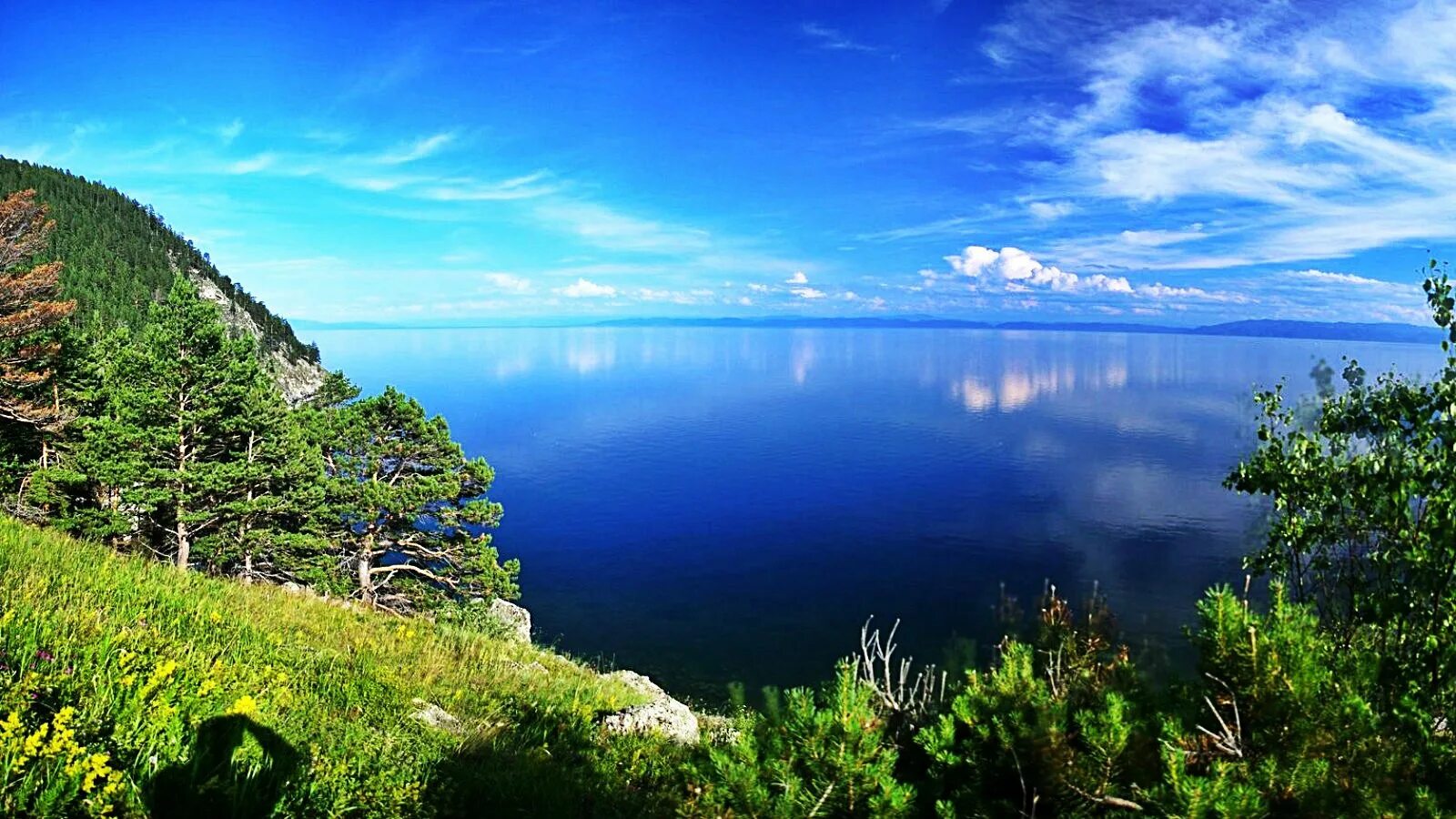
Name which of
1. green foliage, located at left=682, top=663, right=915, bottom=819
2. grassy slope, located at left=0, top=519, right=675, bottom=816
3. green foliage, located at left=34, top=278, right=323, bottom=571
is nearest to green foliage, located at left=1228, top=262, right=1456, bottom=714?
green foliage, located at left=682, top=663, right=915, bottom=819

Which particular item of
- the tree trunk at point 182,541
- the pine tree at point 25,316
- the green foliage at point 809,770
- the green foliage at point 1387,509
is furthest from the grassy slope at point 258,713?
the pine tree at point 25,316

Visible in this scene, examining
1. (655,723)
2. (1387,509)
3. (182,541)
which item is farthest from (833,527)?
(1387,509)

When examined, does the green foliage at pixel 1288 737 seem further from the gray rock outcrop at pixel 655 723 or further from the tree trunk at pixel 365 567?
the tree trunk at pixel 365 567

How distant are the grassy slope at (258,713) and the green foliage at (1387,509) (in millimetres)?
6829

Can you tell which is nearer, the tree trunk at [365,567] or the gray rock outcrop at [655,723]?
the gray rock outcrop at [655,723]

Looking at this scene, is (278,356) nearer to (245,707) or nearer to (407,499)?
(407,499)

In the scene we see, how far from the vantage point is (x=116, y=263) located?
166375mm

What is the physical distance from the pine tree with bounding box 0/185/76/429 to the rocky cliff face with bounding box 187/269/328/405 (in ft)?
497

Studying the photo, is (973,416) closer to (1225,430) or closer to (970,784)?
(1225,430)

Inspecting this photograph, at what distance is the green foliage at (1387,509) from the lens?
5.33 metres

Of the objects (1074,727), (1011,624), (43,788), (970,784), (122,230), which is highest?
(122,230)

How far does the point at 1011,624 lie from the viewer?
47031mm

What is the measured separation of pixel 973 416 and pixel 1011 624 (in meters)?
102

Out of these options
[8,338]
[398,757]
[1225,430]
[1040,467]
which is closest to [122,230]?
[8,338]
